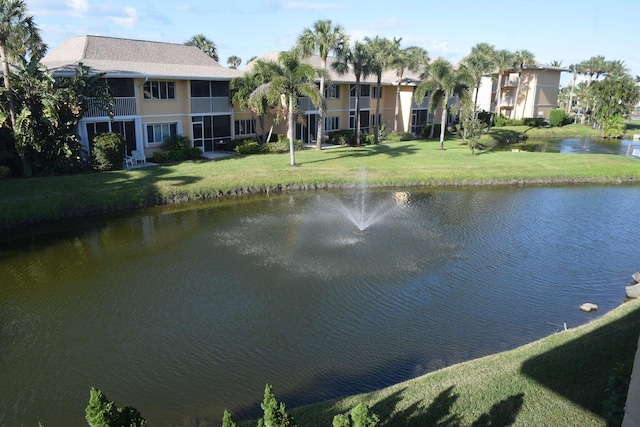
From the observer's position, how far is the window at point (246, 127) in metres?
39.5

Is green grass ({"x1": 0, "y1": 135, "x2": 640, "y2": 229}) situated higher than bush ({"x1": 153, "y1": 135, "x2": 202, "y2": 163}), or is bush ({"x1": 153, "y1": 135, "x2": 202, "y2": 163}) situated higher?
bush ({"x1": 153, "y1": 135, "x2": 202, "y2": 163})

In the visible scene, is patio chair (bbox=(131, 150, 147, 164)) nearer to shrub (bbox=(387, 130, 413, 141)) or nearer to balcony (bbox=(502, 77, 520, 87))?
shrub (bbox=(387, 130, 413, 141))

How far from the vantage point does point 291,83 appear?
3122cm

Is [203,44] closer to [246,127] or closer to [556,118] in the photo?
[246,127]

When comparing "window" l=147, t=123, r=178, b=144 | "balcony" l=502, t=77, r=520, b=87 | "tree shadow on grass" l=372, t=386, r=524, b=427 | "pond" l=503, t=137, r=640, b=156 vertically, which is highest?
"balcony" l=502, t=77, r=520, b=87

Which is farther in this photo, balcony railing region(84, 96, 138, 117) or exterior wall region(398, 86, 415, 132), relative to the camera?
exterior wall region(398, 86, 415, 132)

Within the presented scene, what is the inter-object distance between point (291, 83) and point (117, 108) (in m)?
11.0

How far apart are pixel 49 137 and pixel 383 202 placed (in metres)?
18.3

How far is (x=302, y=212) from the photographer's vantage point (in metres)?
24.3

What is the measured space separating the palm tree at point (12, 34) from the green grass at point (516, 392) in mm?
24038

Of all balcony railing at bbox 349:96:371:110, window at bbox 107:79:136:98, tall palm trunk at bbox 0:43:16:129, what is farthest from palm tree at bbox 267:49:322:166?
balcony railing at bbox 349:96:371:110

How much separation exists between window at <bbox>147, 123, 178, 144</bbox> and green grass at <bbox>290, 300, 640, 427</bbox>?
2815 cm

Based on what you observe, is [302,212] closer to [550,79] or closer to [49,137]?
[49,137]

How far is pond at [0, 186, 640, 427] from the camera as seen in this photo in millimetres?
10617
